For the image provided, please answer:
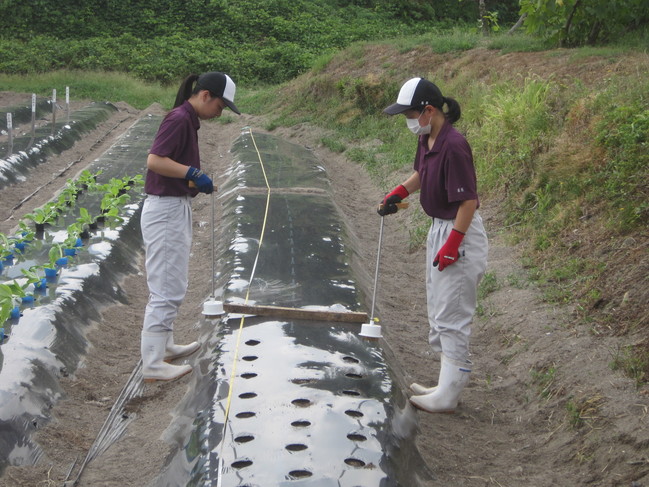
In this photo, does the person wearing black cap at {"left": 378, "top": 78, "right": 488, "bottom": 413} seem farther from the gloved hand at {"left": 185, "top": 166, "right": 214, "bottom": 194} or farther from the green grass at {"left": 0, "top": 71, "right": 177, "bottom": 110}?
the green grass at {"left": 0, "top": 71, "right": 177, "bottom": 110}

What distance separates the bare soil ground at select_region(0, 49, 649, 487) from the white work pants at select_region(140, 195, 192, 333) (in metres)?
0.51

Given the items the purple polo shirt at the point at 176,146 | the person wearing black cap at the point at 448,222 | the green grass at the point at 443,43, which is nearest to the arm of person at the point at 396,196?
the person wearing black cap at the point at 448,222

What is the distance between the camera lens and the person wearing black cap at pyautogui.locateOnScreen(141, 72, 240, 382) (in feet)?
14.5

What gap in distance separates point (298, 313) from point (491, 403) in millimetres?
1414

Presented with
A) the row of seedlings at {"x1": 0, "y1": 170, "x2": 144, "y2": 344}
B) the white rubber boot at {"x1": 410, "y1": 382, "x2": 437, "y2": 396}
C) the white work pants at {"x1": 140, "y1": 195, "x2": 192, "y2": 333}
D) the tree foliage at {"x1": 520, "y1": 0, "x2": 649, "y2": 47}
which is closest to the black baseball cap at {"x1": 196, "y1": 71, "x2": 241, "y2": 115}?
the white work pants at {"x1": 140, "y1": 195, "x2": 192, "y2": 333}

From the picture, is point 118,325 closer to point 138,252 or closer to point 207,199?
point 138,252

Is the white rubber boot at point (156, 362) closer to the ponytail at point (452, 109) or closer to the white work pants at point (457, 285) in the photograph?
the white work pants at point (457, 285)

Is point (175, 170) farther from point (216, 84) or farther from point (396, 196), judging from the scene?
point (396, 196)

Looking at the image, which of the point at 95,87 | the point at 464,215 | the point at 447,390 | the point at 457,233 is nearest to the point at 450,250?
the point at 457,233

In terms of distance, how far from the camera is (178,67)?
75.0ft

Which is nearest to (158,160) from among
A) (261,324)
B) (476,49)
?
(261,324)

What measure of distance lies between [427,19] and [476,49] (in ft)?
60.2

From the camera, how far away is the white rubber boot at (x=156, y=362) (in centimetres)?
470

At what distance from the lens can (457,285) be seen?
4.29 meters
